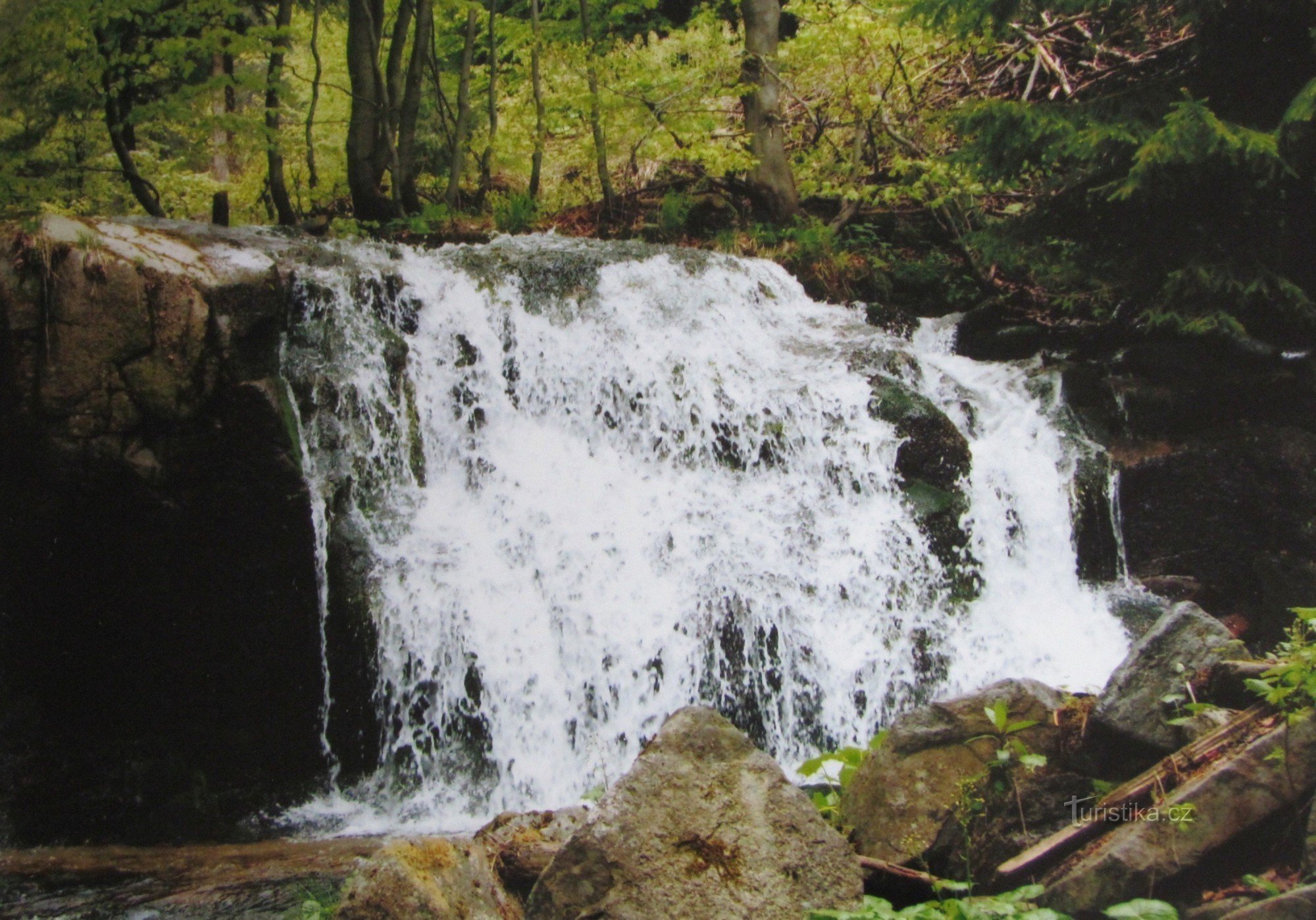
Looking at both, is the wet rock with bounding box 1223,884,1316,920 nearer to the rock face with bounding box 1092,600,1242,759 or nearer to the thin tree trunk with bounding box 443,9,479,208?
the rock face with bounding box 1092,600,1242,759

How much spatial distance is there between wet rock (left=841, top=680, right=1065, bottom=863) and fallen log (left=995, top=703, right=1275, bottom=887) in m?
0.27

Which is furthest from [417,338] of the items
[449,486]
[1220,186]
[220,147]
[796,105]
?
[796,105]

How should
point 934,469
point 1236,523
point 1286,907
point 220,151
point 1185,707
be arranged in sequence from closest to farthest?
point 1286,907
point 1185,707
point 1236,523
point 934,469
point 220,151

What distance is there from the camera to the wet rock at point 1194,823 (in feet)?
9.12

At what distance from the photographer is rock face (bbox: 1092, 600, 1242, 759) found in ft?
11.4

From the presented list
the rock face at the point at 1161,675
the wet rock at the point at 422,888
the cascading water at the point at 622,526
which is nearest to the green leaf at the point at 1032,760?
the rock face at the point at 1161,675

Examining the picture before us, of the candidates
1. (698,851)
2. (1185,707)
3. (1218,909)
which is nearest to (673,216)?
(1185,707)

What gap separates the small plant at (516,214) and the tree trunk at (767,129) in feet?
11.0

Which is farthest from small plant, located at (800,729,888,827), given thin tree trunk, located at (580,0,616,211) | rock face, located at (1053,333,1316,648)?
thin tree trunk, located at (580,0,616,211)

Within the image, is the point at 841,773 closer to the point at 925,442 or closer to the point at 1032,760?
the point at 1032,760

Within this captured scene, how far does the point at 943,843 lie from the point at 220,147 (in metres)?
11.3

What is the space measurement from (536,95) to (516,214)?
1856mm

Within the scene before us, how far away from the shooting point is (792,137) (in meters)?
14.9

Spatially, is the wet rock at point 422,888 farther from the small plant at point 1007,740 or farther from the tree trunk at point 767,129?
the tree trunk at point 767,129
